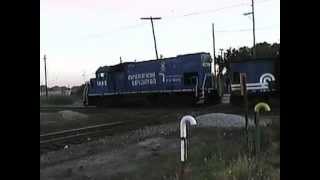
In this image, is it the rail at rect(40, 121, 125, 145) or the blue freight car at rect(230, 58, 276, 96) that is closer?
the rail at rect(40, 121, 125, 145)

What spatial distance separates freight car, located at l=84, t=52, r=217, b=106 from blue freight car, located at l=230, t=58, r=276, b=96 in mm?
2455

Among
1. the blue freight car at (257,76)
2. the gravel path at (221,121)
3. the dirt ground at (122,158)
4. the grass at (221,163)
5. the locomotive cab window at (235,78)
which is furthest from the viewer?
the locomotive cab window at (235,78)

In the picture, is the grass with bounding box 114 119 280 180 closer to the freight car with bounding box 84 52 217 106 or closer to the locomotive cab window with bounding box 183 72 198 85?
the freight car with bounding box 84 52 217 106

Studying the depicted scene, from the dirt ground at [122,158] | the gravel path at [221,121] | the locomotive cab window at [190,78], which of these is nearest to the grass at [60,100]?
the locomotive cab window at [190,78]

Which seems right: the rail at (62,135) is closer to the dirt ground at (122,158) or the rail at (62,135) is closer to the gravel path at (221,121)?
the dirt ground at (122,158)

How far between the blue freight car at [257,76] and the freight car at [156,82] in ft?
8.05

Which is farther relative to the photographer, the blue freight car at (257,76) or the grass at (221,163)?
the blue freight car at (257,76)

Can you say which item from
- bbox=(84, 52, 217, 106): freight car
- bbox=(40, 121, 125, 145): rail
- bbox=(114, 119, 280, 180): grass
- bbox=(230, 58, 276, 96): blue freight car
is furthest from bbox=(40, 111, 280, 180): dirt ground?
bbox=(84, 52, 217, 106): freight car

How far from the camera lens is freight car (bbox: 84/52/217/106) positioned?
28.7 m

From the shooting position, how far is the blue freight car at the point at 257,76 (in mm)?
25625

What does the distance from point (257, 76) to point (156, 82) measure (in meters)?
A: 7.11
